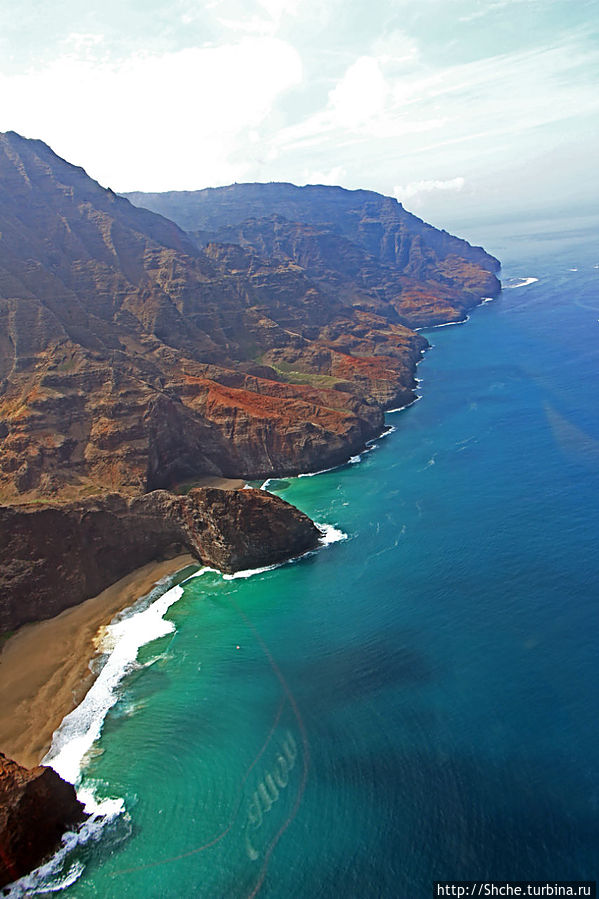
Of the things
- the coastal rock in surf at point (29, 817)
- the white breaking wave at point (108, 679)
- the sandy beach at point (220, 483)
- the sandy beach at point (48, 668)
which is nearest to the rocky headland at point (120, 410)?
the coastal rock in surf at point (29, 817)

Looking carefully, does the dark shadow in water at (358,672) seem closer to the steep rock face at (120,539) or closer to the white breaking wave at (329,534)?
the steep rock face at (120,539)

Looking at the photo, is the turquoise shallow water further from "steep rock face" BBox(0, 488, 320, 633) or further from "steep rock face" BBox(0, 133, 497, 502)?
"steep rock face" BBox(0, 133, 497, 502)

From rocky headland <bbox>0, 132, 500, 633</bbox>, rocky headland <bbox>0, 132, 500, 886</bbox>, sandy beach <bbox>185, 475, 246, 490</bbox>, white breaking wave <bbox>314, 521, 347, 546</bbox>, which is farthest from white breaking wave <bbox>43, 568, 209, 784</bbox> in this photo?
sandy beach <bbox>185, 475, 246, 490</bbox>

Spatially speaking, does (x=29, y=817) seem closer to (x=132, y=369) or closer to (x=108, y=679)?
(x=108, y=679)

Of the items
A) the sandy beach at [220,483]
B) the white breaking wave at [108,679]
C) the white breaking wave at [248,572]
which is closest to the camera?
the white breaking wave at [108,679]

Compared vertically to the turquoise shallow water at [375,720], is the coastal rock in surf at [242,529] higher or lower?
higher

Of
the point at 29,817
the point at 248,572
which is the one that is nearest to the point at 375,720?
the point at 29,817
